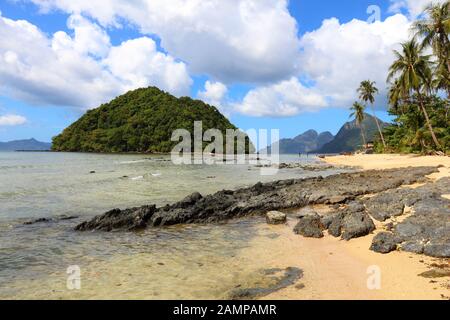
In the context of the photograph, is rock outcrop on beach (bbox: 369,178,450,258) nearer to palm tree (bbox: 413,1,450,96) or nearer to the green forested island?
palm tree (bbox: 413,1,450,96)

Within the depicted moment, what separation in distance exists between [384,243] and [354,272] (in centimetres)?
206

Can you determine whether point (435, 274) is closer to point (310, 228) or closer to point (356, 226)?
point (356, 226)

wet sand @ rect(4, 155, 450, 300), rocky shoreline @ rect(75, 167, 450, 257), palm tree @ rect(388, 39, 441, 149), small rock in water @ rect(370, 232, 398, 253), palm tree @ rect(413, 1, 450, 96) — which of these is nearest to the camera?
wet sand @ rect(4, 155, 450, 300)

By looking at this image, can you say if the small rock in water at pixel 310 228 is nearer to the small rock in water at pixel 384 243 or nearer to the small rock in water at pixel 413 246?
the small rock in water at pixel 384 243

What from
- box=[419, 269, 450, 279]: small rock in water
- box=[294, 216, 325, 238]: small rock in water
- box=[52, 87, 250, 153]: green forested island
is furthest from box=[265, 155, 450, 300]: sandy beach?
box=[52, 87, 250, 153]: green forested island

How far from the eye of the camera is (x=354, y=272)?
8078 mm

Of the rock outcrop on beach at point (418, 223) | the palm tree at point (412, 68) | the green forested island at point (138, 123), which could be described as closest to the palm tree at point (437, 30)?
the palm tree at point (412, 68)

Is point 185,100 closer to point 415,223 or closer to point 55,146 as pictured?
point 55,146

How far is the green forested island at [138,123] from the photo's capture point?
148125 millimetres

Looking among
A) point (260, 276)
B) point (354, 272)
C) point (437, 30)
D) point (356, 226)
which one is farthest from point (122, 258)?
point (437, 30)

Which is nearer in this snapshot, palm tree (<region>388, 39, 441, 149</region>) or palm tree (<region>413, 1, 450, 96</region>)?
palm tree (<region>413, 1, 450, 96</region>)

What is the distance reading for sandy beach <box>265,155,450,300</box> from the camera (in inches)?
269

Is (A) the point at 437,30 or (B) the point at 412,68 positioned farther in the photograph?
(B) the point at 412,68
